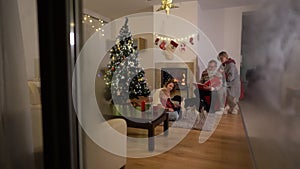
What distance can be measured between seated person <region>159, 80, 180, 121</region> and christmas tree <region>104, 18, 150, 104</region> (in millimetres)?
458

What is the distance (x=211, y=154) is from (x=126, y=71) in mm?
2130

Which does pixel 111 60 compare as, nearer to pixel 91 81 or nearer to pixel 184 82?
pixel 184 82

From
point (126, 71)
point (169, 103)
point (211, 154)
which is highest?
point (126, 71)

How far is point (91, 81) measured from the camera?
1.27 m

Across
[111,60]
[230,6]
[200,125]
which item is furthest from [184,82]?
[230,6]

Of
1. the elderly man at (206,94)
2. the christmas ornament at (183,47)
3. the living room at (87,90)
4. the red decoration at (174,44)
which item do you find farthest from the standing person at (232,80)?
the red decoration at (174,44)

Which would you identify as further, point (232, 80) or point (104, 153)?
point (104, 153)

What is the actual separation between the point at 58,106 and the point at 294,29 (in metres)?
1.03

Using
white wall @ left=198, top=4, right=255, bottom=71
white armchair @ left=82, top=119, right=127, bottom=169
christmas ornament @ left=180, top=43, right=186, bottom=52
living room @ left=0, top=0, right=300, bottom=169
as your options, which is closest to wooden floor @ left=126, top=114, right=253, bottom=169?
living room @ left=0, top=0, right=300, bottom=169

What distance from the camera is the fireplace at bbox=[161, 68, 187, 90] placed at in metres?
3.33

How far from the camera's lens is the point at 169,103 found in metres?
3.19

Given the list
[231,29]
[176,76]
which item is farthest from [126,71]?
[231,29]

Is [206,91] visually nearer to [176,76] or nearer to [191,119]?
[191,119]

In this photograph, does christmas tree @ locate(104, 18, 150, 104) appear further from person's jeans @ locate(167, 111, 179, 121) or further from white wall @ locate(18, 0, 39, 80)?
white wall @ locate(18, 0, 39, 80)
